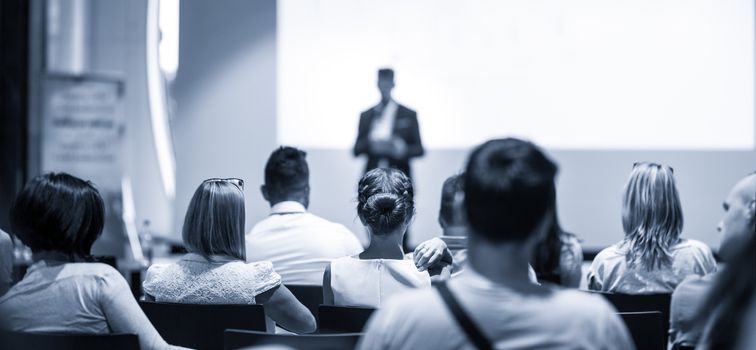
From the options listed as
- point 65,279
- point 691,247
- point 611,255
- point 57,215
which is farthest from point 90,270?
point 691,247

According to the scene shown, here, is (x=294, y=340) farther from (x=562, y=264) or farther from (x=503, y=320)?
(x=562, y=264)

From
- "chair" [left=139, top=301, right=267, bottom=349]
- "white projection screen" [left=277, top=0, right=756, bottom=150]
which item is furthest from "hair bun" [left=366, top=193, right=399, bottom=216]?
"white projection screen" [left=277, top=0, right=756, bottom=150]

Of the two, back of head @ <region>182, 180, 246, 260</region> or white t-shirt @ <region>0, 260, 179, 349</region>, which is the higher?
back of head @ <region>182, 180, 246, 260</region>

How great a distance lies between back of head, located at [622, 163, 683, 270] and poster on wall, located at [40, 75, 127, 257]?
4.39m

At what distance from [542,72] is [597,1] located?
2.28 feet

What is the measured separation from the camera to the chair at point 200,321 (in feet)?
7.74

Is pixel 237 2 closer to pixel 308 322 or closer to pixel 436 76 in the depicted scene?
pixel 436 76

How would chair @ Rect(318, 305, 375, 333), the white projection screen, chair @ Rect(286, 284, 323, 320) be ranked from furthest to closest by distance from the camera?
the white projection screen → chair @ Rect(286, 284, 323, 320) → chair @ Rect(318, 305, 375, 333)

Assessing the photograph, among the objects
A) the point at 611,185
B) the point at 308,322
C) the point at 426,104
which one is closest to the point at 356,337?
the point at 308,322

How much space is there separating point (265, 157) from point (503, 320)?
5.40 m

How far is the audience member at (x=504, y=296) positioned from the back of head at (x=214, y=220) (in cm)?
129

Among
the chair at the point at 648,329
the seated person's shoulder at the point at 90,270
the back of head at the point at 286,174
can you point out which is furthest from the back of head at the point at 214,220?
the chair at the point at 648,329

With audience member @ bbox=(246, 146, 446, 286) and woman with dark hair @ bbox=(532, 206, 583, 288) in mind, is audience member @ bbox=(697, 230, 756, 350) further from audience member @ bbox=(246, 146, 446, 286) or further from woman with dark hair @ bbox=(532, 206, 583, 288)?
audience member @ bbox=(246, 146, 446, 286)

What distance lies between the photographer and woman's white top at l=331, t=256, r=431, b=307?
102 inches
